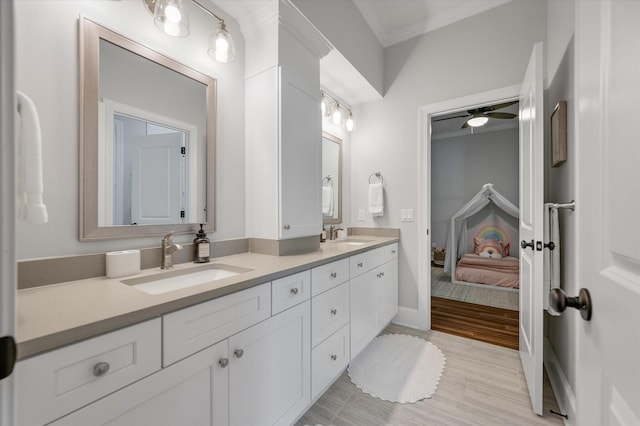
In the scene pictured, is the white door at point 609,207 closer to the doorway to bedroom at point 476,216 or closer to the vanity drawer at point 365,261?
the vanity drawer at point 365,261

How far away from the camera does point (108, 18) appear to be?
46.7 inches

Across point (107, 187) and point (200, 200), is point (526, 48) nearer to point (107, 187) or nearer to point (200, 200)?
point (200, 200)

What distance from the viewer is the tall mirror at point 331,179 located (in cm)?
266

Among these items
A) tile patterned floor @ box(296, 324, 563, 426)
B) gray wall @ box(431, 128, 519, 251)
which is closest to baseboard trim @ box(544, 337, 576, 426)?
tile patterned floor @ box(296, 324, 563, 426)

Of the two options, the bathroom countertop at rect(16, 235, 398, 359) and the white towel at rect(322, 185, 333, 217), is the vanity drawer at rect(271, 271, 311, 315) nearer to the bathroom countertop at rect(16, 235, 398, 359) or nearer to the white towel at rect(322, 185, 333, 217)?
the bathroom countertop at rect(16, 235, 398, 359)

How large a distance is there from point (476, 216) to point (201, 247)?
5.14 meters

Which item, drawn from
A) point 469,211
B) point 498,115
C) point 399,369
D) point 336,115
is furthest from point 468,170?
point 399,369

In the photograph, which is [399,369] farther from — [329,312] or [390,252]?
[390,252]

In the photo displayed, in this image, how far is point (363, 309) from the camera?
2041mm

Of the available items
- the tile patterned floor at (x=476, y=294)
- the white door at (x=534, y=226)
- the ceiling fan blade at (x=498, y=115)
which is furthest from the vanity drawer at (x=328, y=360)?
the ceiling fan blade at (x=498, y=115)

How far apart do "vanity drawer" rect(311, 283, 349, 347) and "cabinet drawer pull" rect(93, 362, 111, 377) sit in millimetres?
924

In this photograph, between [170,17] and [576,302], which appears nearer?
[576,302]

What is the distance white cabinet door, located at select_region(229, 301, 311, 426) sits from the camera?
3.44ft

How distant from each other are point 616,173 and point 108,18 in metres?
1.80
